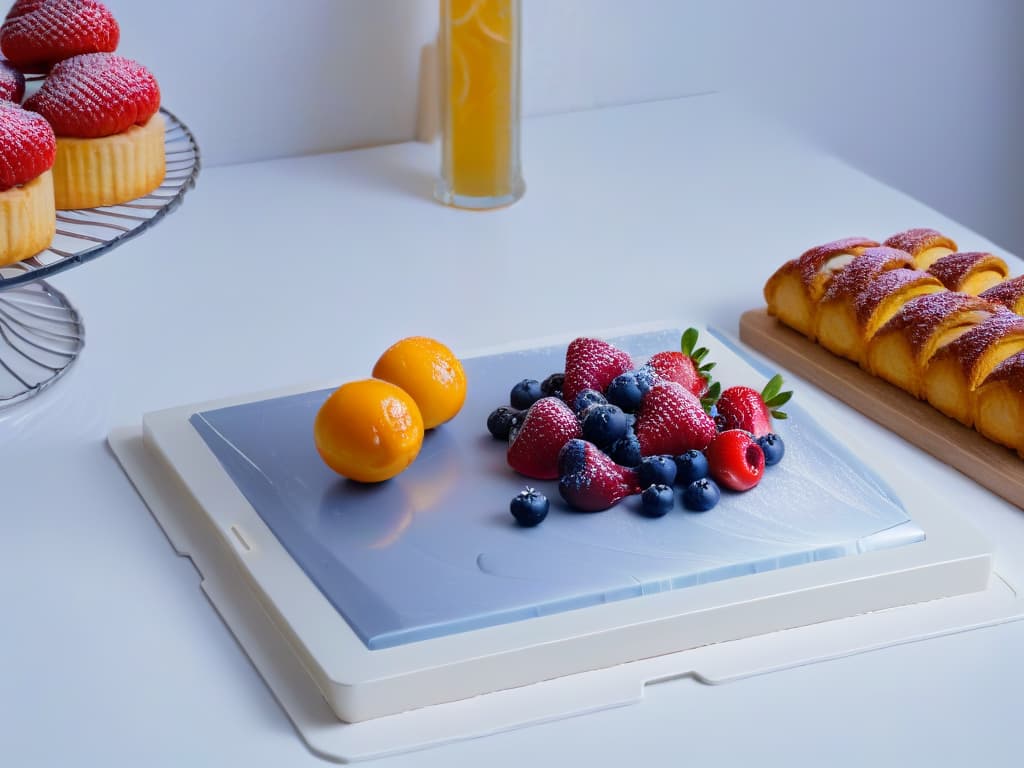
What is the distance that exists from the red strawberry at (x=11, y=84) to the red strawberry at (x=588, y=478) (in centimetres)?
57

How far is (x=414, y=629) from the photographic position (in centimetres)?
91

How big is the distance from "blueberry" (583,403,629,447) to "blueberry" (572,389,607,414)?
28 mm

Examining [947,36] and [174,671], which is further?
[947,36]

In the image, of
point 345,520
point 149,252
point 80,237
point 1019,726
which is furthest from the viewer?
point 149,252

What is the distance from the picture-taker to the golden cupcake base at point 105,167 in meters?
1.23

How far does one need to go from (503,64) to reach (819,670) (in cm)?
86

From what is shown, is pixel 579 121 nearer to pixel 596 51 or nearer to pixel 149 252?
pixel 596 51

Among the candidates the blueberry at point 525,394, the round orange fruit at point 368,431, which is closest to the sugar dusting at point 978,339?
the blueberry at point 525,394

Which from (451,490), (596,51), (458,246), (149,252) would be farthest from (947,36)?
(451,490)

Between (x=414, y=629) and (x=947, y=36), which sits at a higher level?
(x=947, y=36)

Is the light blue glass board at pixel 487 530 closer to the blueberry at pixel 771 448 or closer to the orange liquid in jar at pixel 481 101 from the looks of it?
the blueberry at pixel 771 448

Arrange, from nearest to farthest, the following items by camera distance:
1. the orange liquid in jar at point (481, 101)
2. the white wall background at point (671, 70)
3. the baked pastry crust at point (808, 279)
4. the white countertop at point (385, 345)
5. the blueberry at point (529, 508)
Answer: the white countertop at point (385, 345), the blueberry at point (529, 508), the baked pastry crust at point (808, 279), the orange liquid in jar at point (481, 101), the white wall background at point (671, 70)

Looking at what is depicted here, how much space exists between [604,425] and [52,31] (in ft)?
1.95

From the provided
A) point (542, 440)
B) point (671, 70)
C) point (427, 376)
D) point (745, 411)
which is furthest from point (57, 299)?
point (671, 70)
